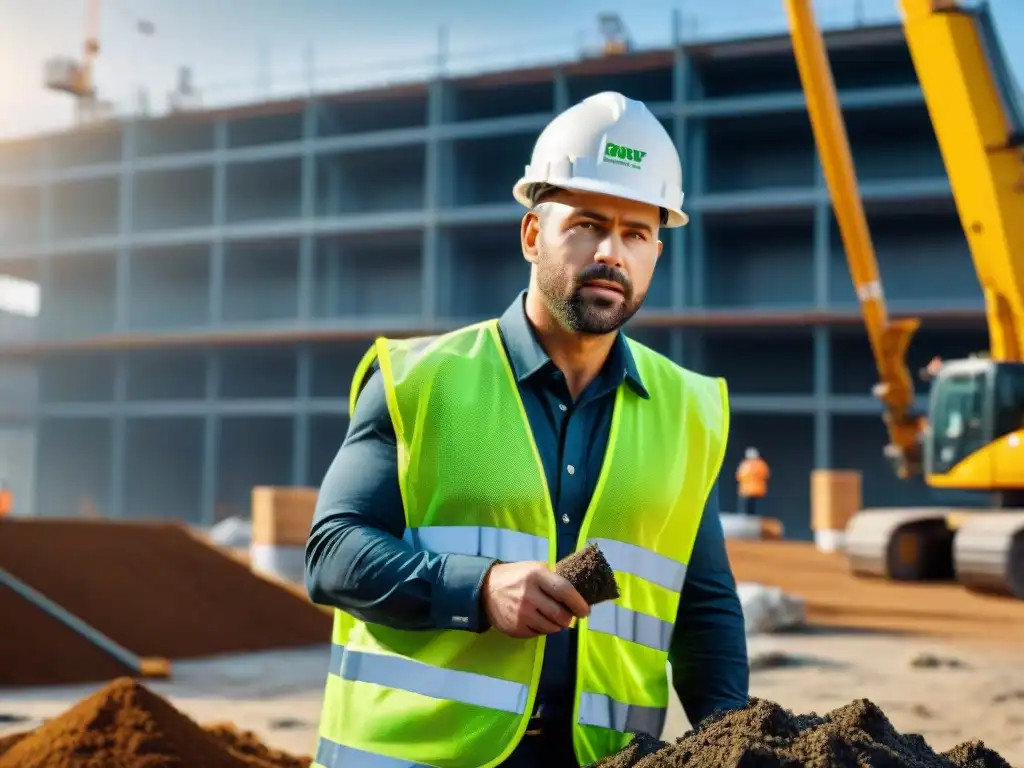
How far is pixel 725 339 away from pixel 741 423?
232 centimetres

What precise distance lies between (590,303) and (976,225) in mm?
10666

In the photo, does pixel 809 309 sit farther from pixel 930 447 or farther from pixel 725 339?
pixel 930 447

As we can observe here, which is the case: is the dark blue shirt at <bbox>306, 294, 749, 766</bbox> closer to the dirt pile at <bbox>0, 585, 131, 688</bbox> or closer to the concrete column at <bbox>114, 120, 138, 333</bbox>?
the dirt pile at <bbox>0, 585, 131, 688</bbox>

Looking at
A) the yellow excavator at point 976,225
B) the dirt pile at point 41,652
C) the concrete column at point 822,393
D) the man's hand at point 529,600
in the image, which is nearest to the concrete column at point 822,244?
the concrete column at point 822,393

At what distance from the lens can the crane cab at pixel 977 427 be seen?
1177 cm

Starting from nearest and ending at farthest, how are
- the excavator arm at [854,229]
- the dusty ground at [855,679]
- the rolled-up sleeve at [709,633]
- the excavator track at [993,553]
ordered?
1. the rolled-up sleeve at [709,633]
2. the dusty ground at [855,679]
3. the excavator track at [993,553]
4. the excavator arm at [854,229]

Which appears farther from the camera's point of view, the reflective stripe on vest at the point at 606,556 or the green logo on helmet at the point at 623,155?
the green logo on helmet at the point at 623,155

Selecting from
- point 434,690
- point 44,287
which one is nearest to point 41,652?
point 434,690

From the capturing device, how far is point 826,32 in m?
29.4

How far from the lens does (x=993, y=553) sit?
12070 mm

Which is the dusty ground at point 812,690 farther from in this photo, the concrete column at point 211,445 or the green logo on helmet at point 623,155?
the concrete column at point 211,445

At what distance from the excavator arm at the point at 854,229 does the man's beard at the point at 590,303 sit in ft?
36.5

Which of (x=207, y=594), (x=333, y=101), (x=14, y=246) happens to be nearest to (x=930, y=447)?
(x=207, y=594)

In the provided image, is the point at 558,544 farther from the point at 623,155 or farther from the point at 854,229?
the point at 854,229
